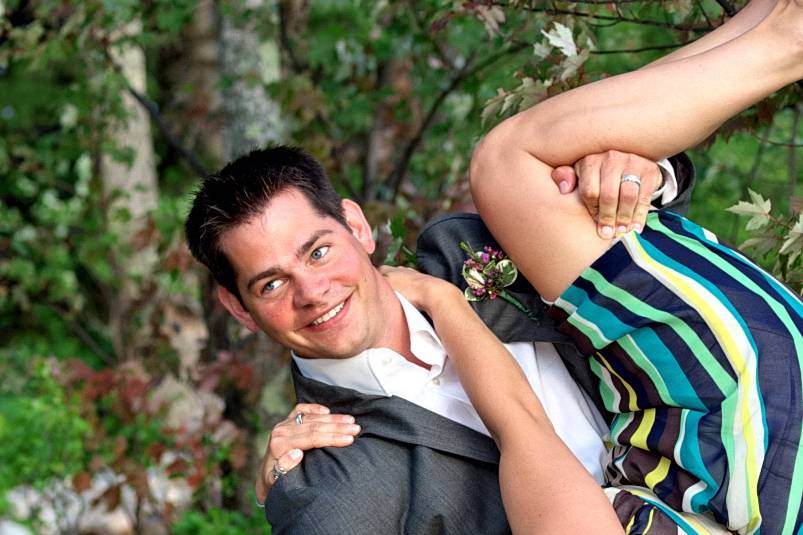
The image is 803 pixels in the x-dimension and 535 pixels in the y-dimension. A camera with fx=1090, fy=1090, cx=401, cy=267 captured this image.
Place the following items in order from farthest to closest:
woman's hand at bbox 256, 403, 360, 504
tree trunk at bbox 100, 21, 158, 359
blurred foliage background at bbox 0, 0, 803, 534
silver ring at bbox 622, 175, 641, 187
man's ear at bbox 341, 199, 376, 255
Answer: tree trunk at bbox 100, 21, 158, 359 < blurred foliage background at bbox 0, 0, 803, 534 < man's ear at bbox 341, 199, 376, 255 < woman's hand at bbox 256, 403, 360, 504 < silver ring at bbox 622, 175, 641, 187

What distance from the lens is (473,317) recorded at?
2.21 metres

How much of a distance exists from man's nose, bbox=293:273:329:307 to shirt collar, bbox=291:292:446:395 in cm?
15

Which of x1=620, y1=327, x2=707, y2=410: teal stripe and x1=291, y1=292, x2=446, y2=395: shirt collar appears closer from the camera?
x1=620, y1=327, x2=707, y2=410: teal stripe

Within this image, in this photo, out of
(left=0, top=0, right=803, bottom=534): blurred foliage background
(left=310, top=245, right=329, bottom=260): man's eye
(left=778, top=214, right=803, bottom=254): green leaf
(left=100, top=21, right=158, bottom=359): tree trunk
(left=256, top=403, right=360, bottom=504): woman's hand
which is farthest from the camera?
(left=100, top=21, right=158, bottom=359): tree trunk

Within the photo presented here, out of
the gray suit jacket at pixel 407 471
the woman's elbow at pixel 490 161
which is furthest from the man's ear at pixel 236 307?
the woman's elbow at pixel 490 161

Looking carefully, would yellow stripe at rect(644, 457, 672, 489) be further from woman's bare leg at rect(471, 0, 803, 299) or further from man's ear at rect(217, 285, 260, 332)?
man's ear at rect(217, 285, 260, 332)

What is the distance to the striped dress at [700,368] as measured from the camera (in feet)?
5.91

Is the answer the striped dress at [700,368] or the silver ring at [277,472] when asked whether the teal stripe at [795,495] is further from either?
the silver ring at [277,472]

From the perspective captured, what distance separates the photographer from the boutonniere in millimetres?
2205

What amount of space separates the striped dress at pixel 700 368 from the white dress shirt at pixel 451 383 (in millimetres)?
183

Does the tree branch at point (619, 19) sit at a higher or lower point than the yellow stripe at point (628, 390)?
higher

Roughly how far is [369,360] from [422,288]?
8.1 inches

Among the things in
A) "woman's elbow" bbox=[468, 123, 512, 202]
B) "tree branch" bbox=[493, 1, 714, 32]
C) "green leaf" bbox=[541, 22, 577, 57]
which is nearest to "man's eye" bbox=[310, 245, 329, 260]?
"woman's elbow" bbox=[468, 123, 512, 202]

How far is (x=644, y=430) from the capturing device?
6.41 feet
